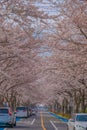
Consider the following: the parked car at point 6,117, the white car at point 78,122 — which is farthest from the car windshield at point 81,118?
the parked car at point 6,117

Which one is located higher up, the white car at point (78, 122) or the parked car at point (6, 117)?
the white car at point (78, 122)

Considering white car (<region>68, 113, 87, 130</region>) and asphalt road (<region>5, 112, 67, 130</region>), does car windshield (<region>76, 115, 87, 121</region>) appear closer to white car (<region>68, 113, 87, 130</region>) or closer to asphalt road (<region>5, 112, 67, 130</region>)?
white car (<region>68, 113, 87, 130</region>)

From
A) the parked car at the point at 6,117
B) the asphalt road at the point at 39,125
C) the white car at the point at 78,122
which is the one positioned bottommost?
the asphalt road at the point at 39,125

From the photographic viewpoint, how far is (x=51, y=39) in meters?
26.6

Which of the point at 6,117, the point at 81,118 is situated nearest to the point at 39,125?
the point at 6,117

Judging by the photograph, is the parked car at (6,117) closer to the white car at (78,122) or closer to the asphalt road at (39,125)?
the asphalt road at (39,125)

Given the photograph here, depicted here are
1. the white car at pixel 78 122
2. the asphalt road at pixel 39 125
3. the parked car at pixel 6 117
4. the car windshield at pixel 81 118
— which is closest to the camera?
the white car at pixel 78 122

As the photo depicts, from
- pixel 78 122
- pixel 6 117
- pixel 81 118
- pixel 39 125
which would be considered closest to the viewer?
pixel 78 122

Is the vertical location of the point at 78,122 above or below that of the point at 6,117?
above

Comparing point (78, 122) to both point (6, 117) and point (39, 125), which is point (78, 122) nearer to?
point (6, 117)

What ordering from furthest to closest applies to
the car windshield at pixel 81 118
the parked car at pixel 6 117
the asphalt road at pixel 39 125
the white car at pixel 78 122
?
the asphalt road at pixel 39 125
the parked car at pixel 6 117
the car windshield at pixel 81 118
the white car at pixel 78 122

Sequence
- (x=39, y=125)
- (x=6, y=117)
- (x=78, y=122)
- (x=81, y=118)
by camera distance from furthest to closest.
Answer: (x=39, y=125)
(x=6, y=117)
(x=81, y=118)
(x=78, y=122)

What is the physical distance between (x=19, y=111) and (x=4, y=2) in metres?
49.5

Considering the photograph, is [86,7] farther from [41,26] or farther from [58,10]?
[41,26]
